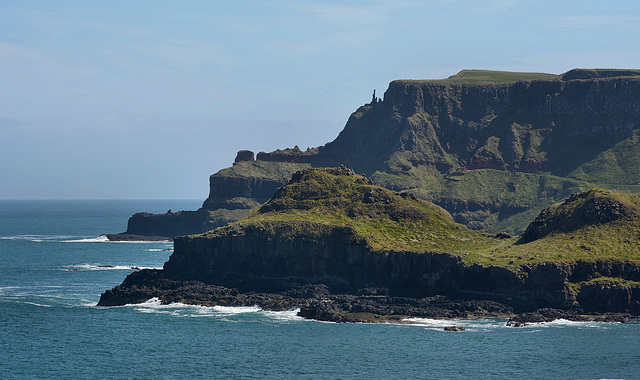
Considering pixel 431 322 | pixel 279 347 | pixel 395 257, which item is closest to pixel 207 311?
pixel 279 347

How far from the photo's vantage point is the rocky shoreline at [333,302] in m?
138

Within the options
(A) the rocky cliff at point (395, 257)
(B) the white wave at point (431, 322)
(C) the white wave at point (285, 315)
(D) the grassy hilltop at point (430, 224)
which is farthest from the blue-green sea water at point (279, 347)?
(D) the grassy hilltop at point (430, 224)

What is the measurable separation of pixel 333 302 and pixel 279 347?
82.7 feet

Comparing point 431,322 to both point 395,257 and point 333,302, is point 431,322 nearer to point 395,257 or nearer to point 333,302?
point 333,302

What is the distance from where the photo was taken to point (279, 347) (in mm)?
122438

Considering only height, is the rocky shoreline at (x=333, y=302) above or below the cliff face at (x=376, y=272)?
below

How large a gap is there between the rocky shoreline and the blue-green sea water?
261 centimetres

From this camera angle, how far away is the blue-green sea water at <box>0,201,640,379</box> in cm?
11025

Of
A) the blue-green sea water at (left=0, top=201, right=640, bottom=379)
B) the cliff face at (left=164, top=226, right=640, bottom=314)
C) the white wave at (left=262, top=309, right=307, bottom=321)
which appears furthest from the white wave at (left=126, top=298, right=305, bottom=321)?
the cliff face at (left=164, top=226, right=640, bottom=314)

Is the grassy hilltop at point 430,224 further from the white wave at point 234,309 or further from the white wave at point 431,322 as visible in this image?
the white wave at point 234,309

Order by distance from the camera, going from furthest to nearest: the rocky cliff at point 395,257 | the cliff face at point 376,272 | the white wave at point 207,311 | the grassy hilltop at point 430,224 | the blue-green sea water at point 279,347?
the grassy hilltop at point 430,224 < the white wave at point 207,311 < the rocky cliff at point 395,257 < the cliff face at point 376,272 < the blue-green sea water at point 279,347

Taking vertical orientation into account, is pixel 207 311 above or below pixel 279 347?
above

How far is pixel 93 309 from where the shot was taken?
15150 cm

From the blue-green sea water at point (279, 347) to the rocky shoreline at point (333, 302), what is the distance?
8.56 feet
